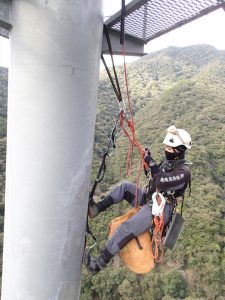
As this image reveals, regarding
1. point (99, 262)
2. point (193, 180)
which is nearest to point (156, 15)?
point (99, 262)

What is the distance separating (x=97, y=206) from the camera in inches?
126

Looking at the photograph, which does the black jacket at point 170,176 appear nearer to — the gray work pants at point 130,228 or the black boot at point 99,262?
the gray work pants at point 130,228

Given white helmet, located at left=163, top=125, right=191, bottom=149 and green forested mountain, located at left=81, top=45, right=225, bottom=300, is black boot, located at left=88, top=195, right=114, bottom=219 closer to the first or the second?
white helmet, located at left=163, top=125, right=191, bottom=149

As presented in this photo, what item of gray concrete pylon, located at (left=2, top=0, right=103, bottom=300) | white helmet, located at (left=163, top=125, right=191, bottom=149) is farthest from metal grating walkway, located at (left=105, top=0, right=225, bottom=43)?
Result: white helmet, located at (left=163, top=125, right=191, bottom=149)

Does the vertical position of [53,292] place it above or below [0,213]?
above

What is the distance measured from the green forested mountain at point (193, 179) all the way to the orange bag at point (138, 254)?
13.8 metres

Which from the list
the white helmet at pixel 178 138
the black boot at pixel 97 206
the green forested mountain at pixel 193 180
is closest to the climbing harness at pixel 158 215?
the black boot at pixel 97 206

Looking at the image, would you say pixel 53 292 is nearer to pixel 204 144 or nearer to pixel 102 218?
pixel 102 218

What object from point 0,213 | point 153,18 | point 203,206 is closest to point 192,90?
point 203,206

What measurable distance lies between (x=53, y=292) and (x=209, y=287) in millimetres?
15296

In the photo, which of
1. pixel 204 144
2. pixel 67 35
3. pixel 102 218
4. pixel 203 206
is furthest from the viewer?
pixel 204 144

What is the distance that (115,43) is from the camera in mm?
2533

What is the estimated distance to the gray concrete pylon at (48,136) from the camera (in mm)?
1828

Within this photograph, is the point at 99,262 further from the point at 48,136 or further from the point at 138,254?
the point at 48,136
